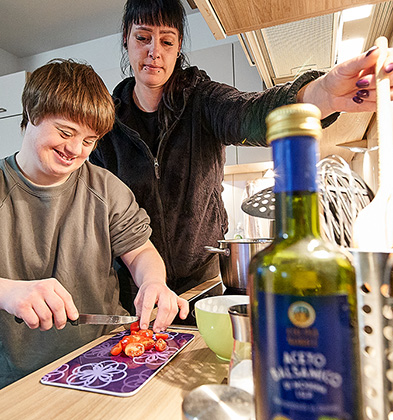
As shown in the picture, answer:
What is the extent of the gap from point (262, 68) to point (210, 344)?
1.40 m

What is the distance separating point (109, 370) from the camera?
21.6 inches

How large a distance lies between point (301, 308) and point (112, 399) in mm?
326

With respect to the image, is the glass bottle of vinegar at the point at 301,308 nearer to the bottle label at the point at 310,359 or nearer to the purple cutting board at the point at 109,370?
the bottle label at the point at 310,359

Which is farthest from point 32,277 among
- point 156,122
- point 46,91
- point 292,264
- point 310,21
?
point 310,21

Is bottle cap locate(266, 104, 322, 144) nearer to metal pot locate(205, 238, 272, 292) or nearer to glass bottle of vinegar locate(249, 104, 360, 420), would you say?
glass bottle of vinegar locate(249, 104, 360, 420)

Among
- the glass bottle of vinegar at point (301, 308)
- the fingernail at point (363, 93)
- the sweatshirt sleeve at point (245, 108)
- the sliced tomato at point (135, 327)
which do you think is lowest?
the sliced tomato at point (135, 327)

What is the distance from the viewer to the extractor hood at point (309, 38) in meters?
1.22

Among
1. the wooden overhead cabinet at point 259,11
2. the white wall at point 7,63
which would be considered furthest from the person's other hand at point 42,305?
the white wall at point 7,63

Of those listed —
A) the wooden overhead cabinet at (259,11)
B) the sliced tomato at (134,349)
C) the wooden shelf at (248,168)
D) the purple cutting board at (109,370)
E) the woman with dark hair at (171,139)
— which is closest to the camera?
the purple cutting board at (109,370)

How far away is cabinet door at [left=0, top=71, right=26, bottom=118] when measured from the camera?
286 cm

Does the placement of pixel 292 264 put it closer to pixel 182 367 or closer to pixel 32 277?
pixel 182 367

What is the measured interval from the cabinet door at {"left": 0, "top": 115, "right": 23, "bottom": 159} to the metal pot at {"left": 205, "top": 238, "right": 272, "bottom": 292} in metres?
2.60

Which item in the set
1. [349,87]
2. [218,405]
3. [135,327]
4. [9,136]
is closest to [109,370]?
[135,327]

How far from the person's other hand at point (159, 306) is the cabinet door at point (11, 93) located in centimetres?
266
